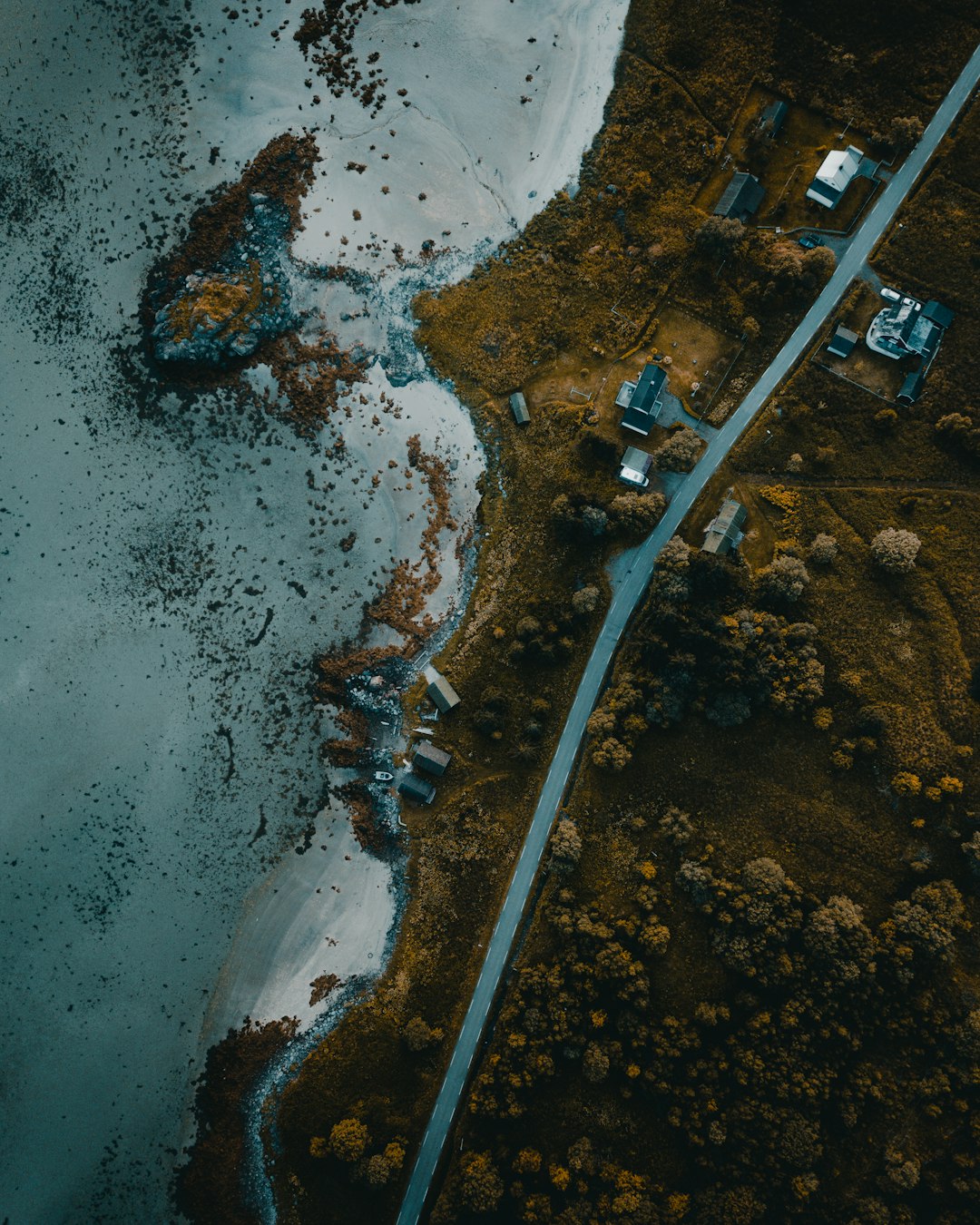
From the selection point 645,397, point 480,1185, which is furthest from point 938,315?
point 480,1185

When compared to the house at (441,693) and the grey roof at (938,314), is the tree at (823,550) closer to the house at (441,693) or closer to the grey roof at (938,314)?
the grey roof at (938,314)

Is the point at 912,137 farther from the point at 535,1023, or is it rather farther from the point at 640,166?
the point at 535,1023

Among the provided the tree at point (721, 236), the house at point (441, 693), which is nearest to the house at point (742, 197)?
the tree at point (721, 236)

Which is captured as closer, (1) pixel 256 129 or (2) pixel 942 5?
(2) pixel 942 5

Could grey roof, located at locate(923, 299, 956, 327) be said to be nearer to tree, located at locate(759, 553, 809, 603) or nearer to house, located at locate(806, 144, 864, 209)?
house, located at locate(806, 144, 864, 209)

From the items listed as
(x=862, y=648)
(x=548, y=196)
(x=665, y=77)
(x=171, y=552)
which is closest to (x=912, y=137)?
(x=665, y=77)

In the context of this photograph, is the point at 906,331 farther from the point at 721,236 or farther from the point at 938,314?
the point at 721,236
